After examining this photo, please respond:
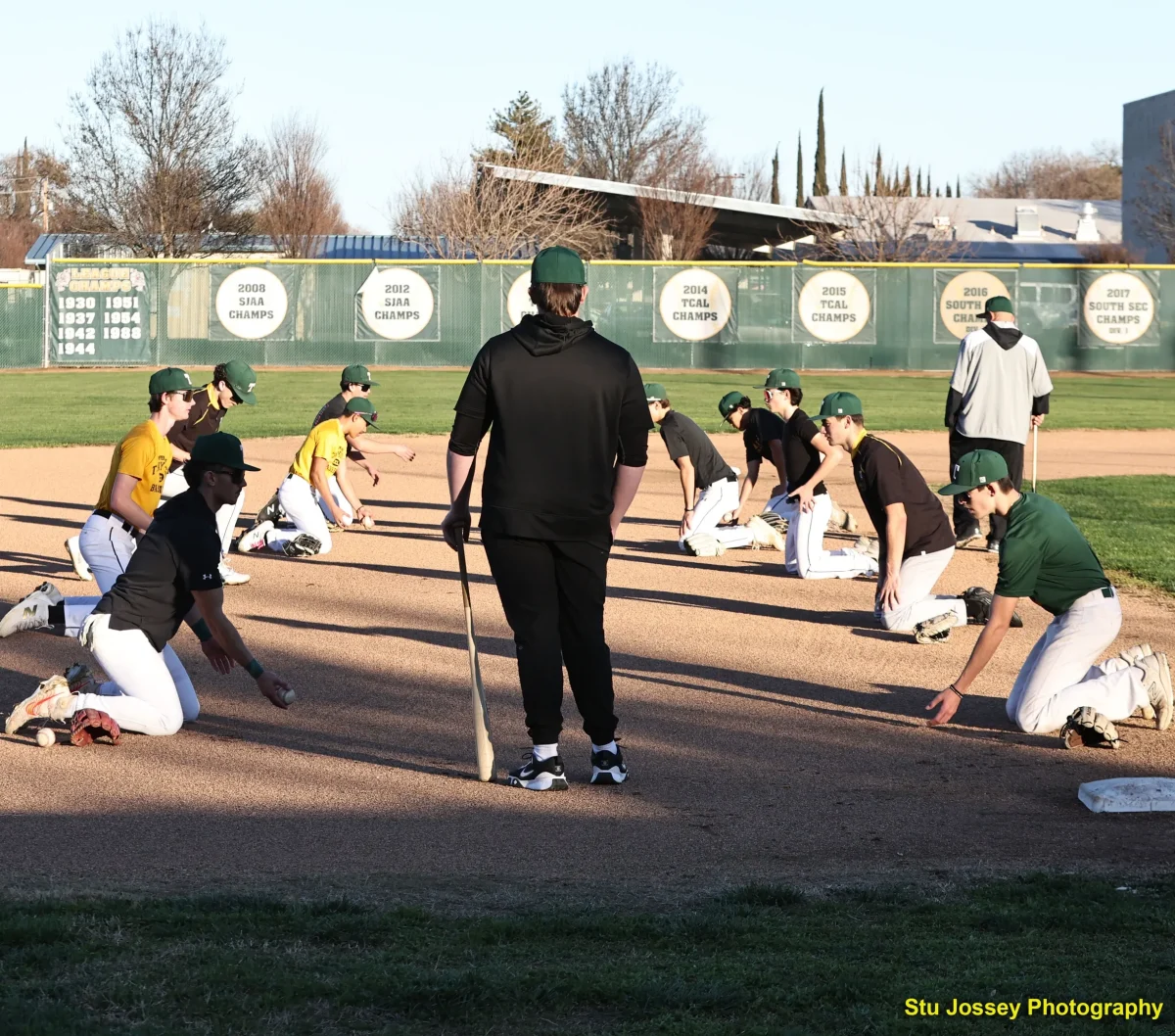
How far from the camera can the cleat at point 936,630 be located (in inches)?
338

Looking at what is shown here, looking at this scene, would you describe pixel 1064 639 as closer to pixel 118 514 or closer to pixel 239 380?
pixel 118 514

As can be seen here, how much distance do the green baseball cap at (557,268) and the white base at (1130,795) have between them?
2.78 m

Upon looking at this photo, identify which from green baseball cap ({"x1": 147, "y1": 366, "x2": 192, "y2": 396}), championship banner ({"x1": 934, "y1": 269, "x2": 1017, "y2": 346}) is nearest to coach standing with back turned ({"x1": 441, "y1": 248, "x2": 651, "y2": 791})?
green baseball cap ({"x1": 147, "y1": 366, "x2": 192, "y2": 396})

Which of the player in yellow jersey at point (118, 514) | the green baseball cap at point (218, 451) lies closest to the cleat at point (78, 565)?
the player in yellow jersey at point (118, 514)

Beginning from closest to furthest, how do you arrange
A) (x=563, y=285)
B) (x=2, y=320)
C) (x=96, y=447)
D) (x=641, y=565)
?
(x=563, y=285) < (x=641, y=565) < (x=96, y=447) < (x=2, y=320)

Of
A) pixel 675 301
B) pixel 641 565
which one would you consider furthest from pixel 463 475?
pixel 675 301

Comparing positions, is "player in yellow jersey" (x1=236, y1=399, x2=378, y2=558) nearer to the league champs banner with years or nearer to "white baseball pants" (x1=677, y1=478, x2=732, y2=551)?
"white baseball pants" (x1=677, y1=478, x2=732, y2=551)

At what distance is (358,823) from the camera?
546cm

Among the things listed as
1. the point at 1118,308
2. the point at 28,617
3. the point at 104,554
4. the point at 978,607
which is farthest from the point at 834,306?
the point at 28,617

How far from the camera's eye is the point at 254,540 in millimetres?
11664

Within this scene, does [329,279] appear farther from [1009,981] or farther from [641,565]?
[1009,981]

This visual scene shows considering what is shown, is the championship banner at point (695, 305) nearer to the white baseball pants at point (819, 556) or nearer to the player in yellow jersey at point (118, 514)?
the white baseball pants at point (819, 556)

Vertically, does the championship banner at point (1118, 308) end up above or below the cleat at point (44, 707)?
above

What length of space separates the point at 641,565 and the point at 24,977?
7873 millimetres
